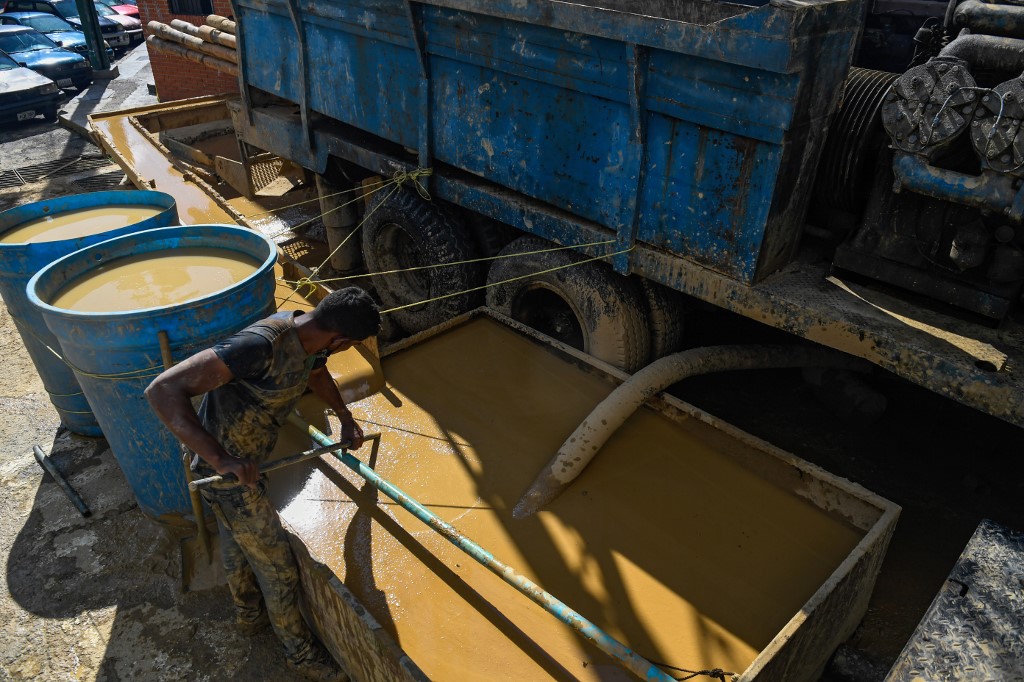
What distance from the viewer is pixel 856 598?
3.05 meters

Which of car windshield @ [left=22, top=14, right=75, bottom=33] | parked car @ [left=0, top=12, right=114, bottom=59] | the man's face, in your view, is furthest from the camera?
car windshield @ [left=22, top=14, right=75, bottom=33]

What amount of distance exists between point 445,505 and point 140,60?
1740 cm

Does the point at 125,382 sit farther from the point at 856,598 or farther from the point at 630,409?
the point at 856,598

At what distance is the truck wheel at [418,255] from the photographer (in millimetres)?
5188

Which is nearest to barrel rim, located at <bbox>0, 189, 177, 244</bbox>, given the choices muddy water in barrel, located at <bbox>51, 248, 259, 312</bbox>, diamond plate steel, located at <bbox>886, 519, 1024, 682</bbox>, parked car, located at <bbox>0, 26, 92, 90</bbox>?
muddy water in barrel, located at <bbox>51, 248, 259, 312</bbox>

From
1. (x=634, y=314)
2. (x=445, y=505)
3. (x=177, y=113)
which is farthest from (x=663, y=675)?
Result: (x=177, y=113)

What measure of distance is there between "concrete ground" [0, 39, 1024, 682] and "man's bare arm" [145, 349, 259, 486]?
130 cm

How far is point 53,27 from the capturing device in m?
15.0

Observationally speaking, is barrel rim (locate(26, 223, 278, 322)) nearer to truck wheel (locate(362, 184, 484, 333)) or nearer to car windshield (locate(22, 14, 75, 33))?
truck wheel (locate(362, 184, 484, 333))

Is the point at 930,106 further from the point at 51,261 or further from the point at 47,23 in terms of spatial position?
the point at 47,23

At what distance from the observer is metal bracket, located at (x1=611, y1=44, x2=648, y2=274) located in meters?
3.44

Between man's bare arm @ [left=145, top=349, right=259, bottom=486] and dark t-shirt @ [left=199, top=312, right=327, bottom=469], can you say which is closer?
man's bare arm @ [left=145, top=349, right=259, bottom=486]

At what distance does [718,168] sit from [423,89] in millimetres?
2258

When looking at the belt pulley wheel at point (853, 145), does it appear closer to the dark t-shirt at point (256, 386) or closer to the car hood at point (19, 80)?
the dark t-shirt at point (256, 386)
